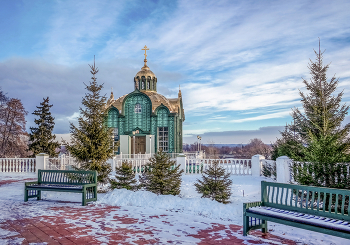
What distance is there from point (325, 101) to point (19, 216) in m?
12.4

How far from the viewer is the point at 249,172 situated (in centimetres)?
1401

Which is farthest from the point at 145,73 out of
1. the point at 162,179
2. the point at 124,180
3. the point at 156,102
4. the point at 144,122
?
the point at 162,179

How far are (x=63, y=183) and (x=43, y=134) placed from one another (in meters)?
13.7

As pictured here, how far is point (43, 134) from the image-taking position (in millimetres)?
20312

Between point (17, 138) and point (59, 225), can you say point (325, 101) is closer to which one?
point (59, 225)

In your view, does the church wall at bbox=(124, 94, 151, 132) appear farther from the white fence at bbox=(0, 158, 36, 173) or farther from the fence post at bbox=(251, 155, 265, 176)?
the fence post at bbox=(251, 155, 265, 176)

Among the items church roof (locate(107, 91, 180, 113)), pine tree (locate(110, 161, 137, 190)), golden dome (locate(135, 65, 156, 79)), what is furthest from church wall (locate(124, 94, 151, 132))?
pine tree (locate(110, 161, 137, 190))

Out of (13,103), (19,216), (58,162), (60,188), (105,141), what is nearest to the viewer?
(19,216)

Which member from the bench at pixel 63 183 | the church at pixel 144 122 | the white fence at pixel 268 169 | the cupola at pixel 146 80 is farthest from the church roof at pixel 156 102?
the bench at pixel 63 183

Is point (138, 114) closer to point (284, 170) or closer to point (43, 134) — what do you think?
point (43, 134)

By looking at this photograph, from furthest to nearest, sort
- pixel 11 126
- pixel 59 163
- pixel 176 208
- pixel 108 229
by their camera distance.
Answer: pixel 11 126, pixel 59 163, pixel 176 208, pixel 108 229

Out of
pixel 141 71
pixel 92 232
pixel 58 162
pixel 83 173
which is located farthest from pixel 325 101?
pixel 141 71

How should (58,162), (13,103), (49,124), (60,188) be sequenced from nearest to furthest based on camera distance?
(60,188) < (58,162) < (49,124) < (13,103)

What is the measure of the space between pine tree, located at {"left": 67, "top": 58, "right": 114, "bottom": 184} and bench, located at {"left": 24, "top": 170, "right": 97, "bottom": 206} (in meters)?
1.26
